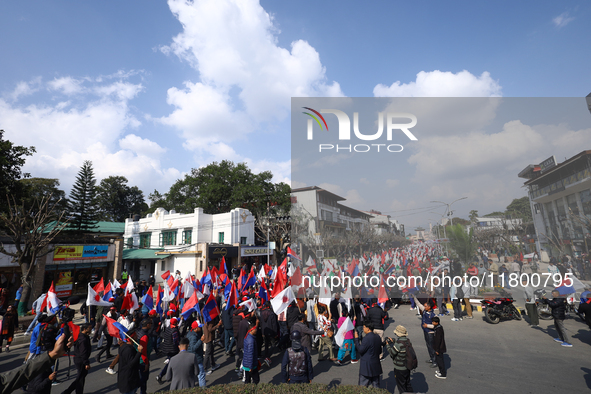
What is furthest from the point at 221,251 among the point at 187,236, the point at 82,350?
the point at 82,350

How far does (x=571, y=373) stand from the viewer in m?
6.46

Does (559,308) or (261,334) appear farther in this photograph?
(559,308)

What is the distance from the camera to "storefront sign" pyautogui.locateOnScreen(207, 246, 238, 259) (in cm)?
2705

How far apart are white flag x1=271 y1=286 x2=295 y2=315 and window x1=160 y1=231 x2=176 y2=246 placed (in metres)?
25.1

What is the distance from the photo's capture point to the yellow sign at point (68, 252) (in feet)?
58.7

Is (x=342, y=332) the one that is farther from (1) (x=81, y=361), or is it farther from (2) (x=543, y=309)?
(2) (x=543, y=309)

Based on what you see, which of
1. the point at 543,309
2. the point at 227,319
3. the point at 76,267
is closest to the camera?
the point at 227,319

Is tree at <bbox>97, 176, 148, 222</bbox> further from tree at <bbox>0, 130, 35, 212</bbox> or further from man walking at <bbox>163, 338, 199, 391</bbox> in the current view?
man walking at <bbox>163, 338, 199, 391</bbox>

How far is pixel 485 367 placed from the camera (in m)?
7.01

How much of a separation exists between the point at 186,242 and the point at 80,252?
34.4ft

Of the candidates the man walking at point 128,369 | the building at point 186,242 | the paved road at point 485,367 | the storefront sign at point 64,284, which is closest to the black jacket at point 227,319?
the paved road at point 485,367

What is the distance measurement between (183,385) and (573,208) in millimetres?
13027

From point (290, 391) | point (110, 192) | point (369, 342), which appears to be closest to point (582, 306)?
point (369, 342)

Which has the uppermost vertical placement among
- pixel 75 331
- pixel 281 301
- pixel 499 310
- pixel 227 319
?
pixel 281 301
